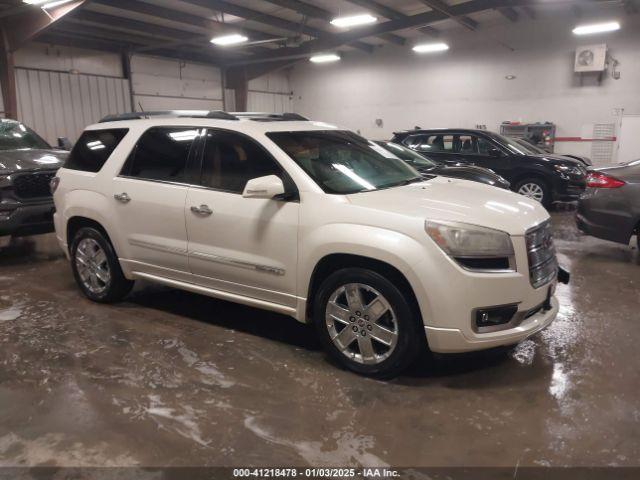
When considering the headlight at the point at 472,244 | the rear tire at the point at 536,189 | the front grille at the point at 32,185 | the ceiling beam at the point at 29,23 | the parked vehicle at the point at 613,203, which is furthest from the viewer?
the ceiling beam at the point at 29,23

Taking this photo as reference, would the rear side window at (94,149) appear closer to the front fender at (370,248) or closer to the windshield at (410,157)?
the front fender at (370,248)

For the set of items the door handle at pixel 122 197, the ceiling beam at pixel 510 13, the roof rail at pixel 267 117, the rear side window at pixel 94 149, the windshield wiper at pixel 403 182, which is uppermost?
the ceiling beam at pixel 510 13

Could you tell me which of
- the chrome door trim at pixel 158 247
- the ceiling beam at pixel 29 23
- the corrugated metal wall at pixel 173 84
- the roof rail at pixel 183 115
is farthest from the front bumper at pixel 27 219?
the corrugated metal wall at pixel 173 84

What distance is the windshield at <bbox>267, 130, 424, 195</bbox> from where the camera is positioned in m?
3.37

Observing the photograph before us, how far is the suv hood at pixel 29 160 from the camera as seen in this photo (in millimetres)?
6012

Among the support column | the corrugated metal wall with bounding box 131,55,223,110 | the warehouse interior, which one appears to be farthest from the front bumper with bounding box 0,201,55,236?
the corrugated metal wall with bounding box 131,55,223,110

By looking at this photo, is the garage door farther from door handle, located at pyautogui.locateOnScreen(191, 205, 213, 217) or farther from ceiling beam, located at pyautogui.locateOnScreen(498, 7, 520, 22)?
door handle, located at pyautogui.locateOnScreen(191, 205, 213, 217)

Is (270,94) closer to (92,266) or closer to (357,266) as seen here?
(92,266)

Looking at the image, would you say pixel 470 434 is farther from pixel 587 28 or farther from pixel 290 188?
pixel 587 28

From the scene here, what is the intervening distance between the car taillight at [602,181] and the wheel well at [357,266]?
401cm

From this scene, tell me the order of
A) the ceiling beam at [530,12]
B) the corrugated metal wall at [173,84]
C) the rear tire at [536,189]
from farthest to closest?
the corrugated metal wall at [173,84]
the ceiling beam at [530,12]
the rear tire at [536,189]

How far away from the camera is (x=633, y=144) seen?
12.9 metres

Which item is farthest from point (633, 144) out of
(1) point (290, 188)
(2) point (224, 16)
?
(1) point (290, 188)

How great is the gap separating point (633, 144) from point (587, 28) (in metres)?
3.18
